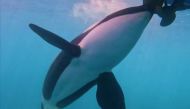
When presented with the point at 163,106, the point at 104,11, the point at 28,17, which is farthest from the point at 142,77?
the point at 104,11

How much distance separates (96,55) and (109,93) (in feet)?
2.05

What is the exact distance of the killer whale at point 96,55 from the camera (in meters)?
3.87

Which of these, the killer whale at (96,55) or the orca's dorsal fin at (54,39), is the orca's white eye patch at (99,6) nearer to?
the killer whale at (96,55)

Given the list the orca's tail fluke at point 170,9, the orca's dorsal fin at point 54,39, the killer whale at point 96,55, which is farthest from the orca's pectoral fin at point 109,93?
the orca's tail fluke at point 170,9

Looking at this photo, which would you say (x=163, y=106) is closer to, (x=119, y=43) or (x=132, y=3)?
(x=132, y=3)

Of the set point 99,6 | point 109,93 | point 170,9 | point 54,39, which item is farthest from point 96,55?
point 99,6

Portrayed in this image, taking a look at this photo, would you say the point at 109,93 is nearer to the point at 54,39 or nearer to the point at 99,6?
the point at 54,39

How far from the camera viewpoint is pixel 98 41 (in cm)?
405

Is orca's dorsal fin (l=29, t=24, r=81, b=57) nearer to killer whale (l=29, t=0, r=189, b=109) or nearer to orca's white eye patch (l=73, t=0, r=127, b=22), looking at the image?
killer whale (l=29, t=0, r=189, b=109)

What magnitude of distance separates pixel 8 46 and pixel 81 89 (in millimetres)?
70229

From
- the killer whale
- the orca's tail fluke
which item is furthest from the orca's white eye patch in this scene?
the orca's tail fluke

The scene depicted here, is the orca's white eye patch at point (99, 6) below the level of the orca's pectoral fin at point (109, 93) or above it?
above

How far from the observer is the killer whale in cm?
387

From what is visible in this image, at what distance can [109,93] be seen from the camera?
4535mm
